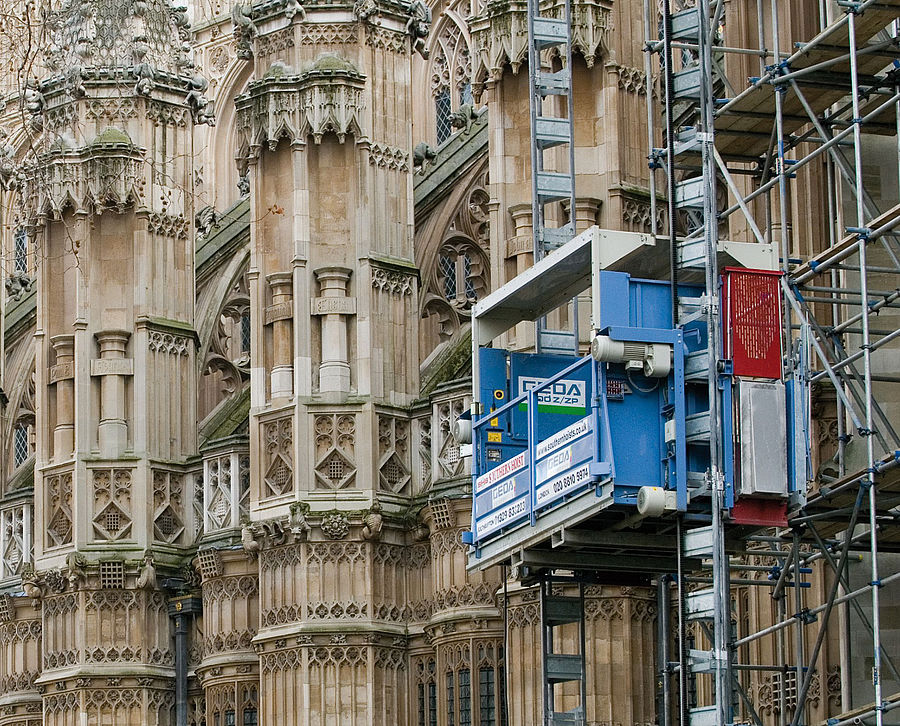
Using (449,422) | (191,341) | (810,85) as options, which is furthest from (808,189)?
(191,341)

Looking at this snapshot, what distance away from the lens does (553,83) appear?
1175 inches

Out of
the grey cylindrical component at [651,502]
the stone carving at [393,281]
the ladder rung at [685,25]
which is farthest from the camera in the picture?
the stone carving at [393,281]

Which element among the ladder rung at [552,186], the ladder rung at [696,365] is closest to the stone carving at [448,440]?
the ladder rung at [552,186]

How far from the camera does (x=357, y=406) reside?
33.9 meters

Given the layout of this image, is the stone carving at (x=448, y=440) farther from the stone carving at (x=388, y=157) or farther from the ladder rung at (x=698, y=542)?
the ladder rung at (x=698, y=542)

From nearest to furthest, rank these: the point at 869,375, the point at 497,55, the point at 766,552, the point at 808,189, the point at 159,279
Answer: the point at 869,375 < the point at 766,552 < the point at 808,189 < the point at 497,55 < the point at 159,279

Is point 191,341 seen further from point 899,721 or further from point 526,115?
point 899,721

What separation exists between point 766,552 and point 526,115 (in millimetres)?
8793

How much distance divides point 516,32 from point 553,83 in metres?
2.47

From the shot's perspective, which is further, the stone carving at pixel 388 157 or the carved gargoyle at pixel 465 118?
the carved gargoyle at pixel 465 118

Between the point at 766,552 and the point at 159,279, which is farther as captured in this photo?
the point at 159,279

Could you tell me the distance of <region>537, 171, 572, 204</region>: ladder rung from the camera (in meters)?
28.9

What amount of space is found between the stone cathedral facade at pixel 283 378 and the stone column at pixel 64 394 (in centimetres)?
4

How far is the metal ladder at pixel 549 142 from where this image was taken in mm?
28219
